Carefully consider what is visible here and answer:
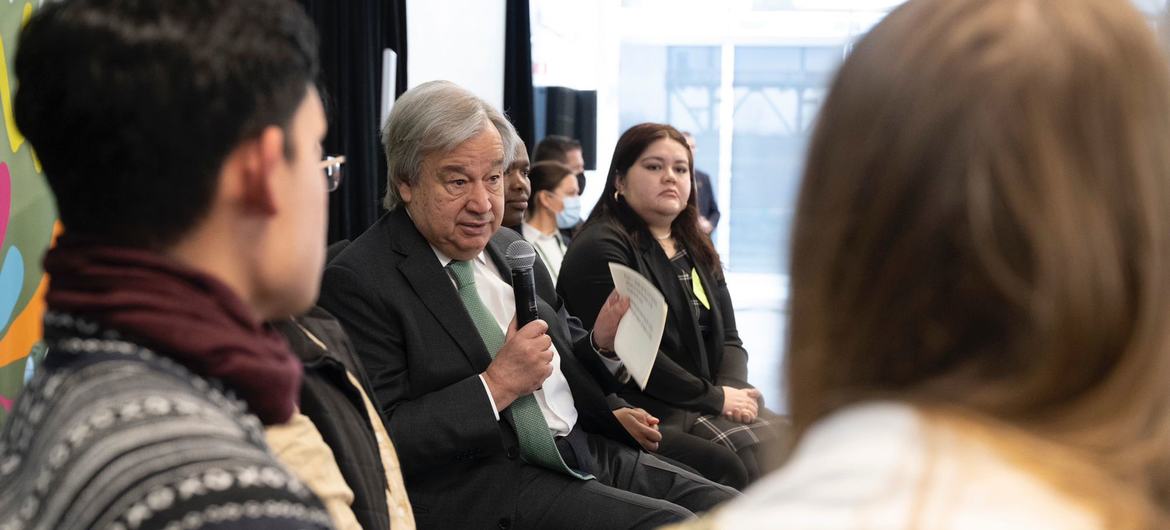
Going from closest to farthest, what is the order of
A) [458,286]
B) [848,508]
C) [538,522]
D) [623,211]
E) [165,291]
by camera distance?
[848,508]
[165,291]
[538,522]
[458,286]
[623,211]

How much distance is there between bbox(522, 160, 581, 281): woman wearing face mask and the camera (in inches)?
185

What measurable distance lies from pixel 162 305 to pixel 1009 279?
610 mm

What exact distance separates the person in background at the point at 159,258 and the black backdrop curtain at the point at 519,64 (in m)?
6.63

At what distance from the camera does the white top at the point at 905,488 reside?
599 millimetres

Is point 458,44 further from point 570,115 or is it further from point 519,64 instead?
point 570,115

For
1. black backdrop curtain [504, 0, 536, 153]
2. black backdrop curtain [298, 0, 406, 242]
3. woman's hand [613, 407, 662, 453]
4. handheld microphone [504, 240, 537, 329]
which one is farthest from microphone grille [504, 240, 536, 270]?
black backdrop curtain [504, 0, 536, 153]

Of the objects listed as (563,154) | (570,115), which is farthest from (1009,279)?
(570,115)

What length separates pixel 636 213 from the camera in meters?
3.57

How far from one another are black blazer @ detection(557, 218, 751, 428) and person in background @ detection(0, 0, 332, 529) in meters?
2.31

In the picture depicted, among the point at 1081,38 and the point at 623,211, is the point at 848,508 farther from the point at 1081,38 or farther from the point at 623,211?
the point at 623,211

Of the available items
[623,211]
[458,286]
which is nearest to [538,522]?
[458,286]

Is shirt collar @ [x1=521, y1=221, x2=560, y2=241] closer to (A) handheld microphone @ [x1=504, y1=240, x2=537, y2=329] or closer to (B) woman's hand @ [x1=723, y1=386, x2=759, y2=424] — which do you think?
(B) woman's hand @ [x1=723, y1=386, x2=759, y2=424]

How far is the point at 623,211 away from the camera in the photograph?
11.7 ft

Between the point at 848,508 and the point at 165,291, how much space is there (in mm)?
535
